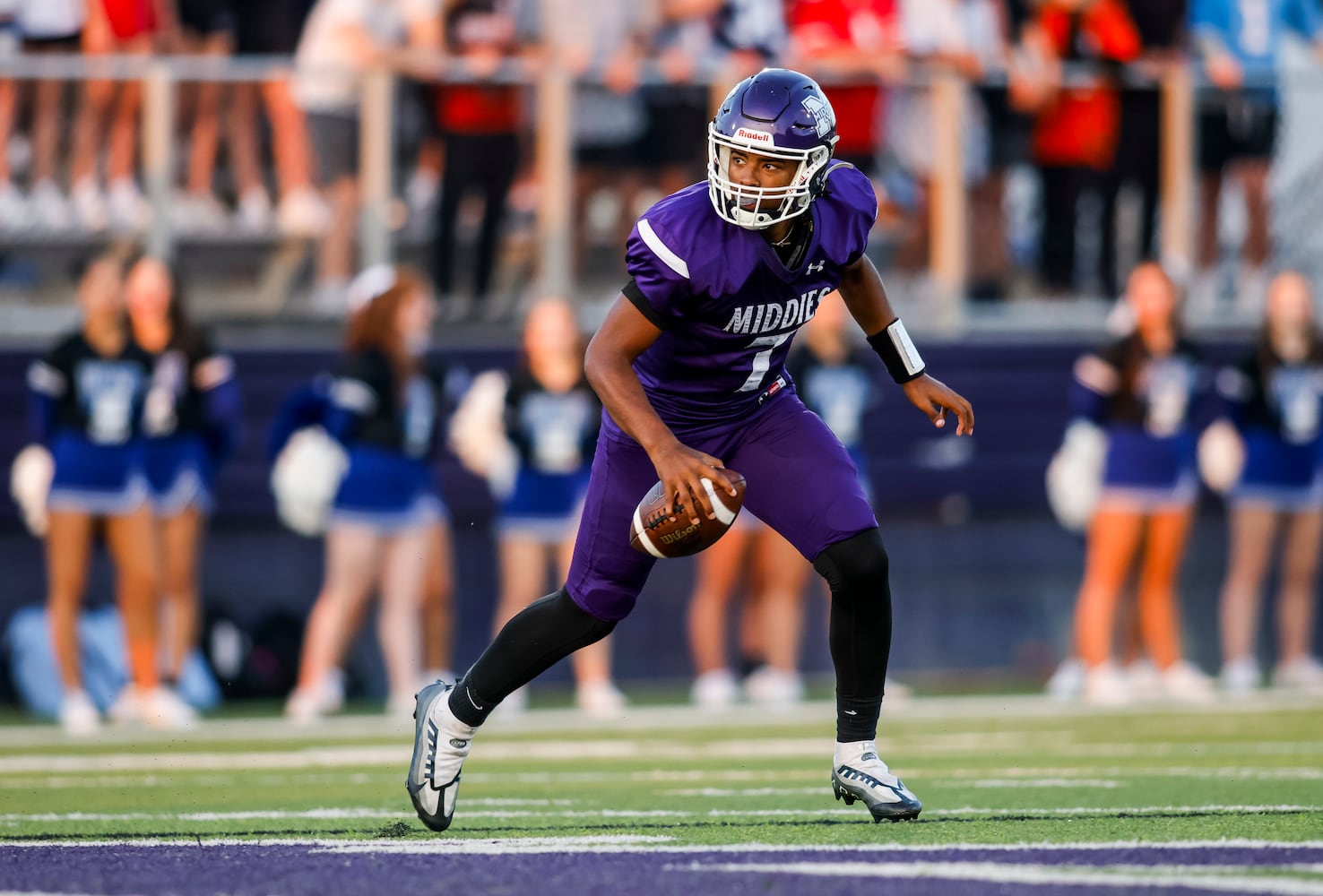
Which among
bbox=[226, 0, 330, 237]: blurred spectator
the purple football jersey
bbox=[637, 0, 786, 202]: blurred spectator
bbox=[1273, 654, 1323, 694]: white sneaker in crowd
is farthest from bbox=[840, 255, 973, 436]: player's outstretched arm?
bbox=[1273, 654, 1323, 694]: white sneaker in crowd

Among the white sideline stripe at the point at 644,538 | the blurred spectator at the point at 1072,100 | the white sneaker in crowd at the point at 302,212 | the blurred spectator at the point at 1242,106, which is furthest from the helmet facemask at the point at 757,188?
the blurred spectator at the point at 1242,106

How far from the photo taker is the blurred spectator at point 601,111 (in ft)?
36.7

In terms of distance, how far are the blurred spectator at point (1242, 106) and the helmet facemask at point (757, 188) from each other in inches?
293

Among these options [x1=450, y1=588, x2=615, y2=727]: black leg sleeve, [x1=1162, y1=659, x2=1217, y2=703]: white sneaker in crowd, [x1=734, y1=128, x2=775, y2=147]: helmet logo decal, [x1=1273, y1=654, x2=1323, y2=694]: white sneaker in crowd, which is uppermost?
[x1=734, y1=128, x2=775, y2=147]: helmet logo decal

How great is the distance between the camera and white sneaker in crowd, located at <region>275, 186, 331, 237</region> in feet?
35.7

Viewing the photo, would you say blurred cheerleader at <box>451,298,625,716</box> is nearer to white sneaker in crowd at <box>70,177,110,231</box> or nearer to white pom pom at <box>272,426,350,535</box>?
white pom pom at <box>272,426,350,535</box>

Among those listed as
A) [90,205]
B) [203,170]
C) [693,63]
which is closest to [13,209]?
[90,205]

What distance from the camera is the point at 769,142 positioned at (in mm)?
4938

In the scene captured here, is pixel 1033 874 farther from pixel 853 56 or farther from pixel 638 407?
pixel 853 56

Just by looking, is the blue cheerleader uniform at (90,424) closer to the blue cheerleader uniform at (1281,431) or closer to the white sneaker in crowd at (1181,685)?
the white sneaker in crowd at (1181,685)

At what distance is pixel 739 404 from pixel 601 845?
1.16 metres

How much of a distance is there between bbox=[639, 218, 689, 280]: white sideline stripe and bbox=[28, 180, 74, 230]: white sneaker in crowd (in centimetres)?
652

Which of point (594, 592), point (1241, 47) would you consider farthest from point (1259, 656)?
point (594, 592)

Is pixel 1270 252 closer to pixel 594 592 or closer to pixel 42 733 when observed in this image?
pixel 42 733
